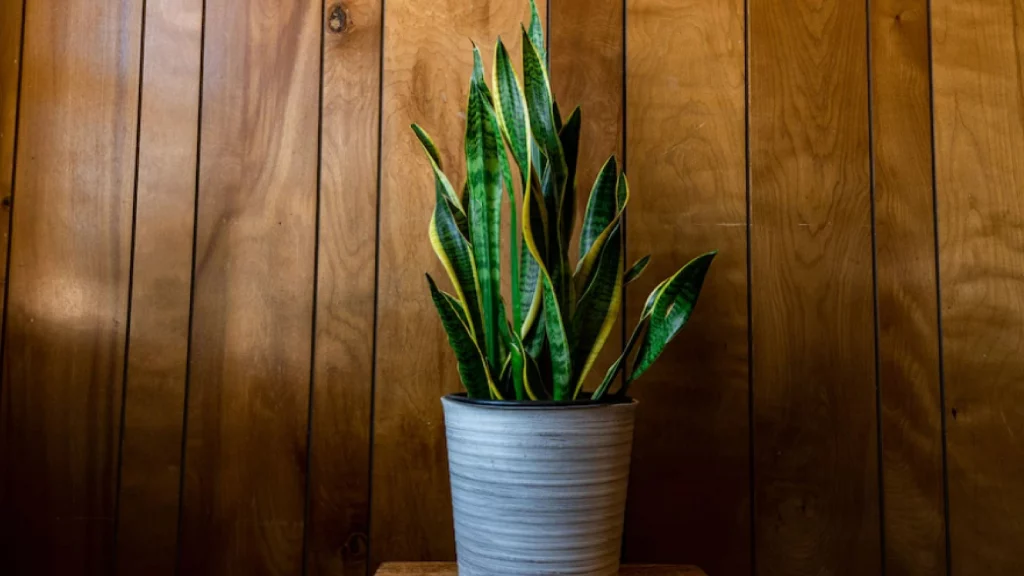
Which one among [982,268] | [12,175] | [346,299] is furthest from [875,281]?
[12,175]

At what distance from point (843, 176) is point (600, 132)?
1.20ft

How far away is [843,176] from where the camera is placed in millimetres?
1120

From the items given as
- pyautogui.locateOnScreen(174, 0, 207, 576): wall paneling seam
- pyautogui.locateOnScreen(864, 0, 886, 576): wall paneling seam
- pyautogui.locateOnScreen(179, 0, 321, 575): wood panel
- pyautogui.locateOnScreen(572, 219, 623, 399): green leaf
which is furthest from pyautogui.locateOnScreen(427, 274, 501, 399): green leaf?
pyautogui.locateOnScreen(864, 0, 886, 576): wall paneling seam

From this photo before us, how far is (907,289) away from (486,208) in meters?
0.66

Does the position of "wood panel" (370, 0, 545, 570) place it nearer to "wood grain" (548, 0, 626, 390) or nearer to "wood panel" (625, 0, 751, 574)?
"wood grain" (548, 0, 626, 390)

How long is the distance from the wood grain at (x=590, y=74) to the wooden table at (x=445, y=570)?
0.46 metres

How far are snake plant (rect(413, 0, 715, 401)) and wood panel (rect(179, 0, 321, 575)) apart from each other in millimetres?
338

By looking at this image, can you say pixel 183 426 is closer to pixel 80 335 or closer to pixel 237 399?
pixel 237 399

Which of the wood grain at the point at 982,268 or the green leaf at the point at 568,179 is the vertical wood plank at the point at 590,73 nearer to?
the green leaf at the point at 568,179

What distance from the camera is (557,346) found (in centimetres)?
81

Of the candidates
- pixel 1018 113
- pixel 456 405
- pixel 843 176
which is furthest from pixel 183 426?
pixel 1018 113

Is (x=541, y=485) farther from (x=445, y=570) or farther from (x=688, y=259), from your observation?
(x=688, y=259)

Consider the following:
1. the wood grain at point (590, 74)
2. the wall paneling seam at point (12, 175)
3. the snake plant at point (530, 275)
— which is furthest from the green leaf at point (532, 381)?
the wall paneling seam at point (12, 175)

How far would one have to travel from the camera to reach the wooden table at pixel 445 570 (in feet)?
2.96
